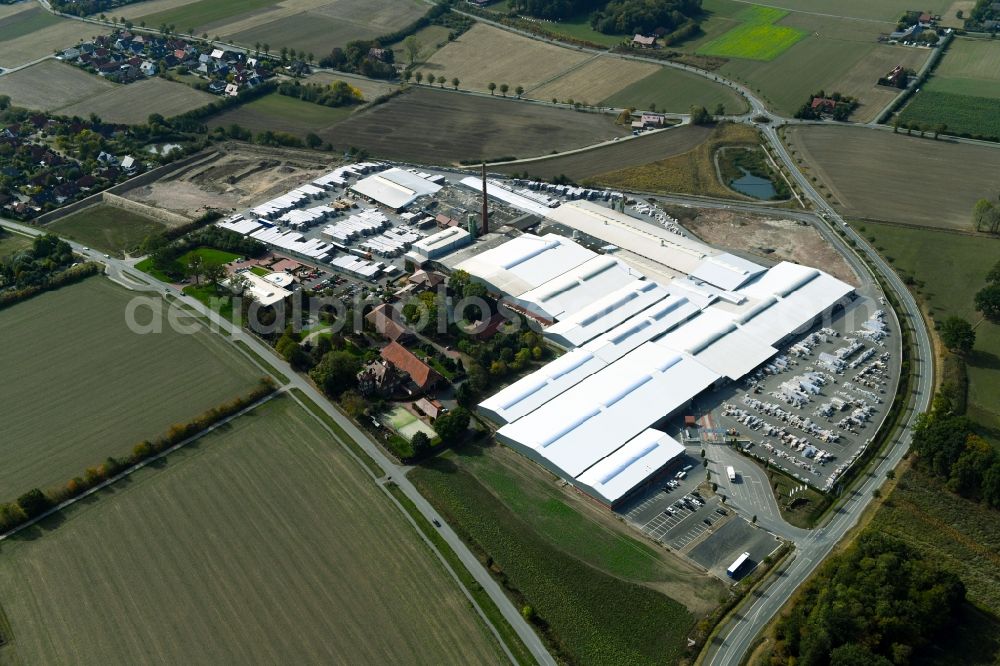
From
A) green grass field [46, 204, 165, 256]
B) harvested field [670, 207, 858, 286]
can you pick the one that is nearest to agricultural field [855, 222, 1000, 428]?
harvested field [670, 207, 858, 286]

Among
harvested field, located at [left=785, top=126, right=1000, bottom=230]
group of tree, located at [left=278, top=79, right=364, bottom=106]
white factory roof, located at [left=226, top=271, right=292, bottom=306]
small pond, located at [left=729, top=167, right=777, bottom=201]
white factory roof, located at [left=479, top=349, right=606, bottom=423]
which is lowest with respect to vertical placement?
white factory roof, located at [left=226, top=271, right=292, bottom=306]

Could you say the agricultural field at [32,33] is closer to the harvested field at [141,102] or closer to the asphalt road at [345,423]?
the harvested field at [141,102]

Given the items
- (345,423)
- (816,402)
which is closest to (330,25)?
(345,423)

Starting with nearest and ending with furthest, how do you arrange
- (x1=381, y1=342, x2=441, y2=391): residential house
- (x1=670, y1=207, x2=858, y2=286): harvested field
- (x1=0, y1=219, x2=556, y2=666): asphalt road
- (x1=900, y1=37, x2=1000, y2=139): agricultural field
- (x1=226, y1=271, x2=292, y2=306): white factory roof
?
(x1=0, y1=219, x2=556, y2=666): asphalt road
(x1=381, y1=342, x2=441, y2=391): residential house
(x1=226, y1=271, x2=292, y2=306): white factory roof
(x1=670, y1=207, x2=858, y2=286): harvested field
(x1=900, y1=37, x2=1000, y2=139): agricultural field

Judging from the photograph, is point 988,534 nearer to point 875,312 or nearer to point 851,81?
point 875,312

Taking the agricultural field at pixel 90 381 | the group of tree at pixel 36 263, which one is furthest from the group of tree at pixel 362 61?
the agricultural field at pixel 90 381

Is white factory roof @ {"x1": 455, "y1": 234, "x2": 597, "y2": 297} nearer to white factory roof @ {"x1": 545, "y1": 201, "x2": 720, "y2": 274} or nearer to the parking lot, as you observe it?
white factory roof @ {"x1": 545, "y1": 201, "x2": 720, "y2": 274}
